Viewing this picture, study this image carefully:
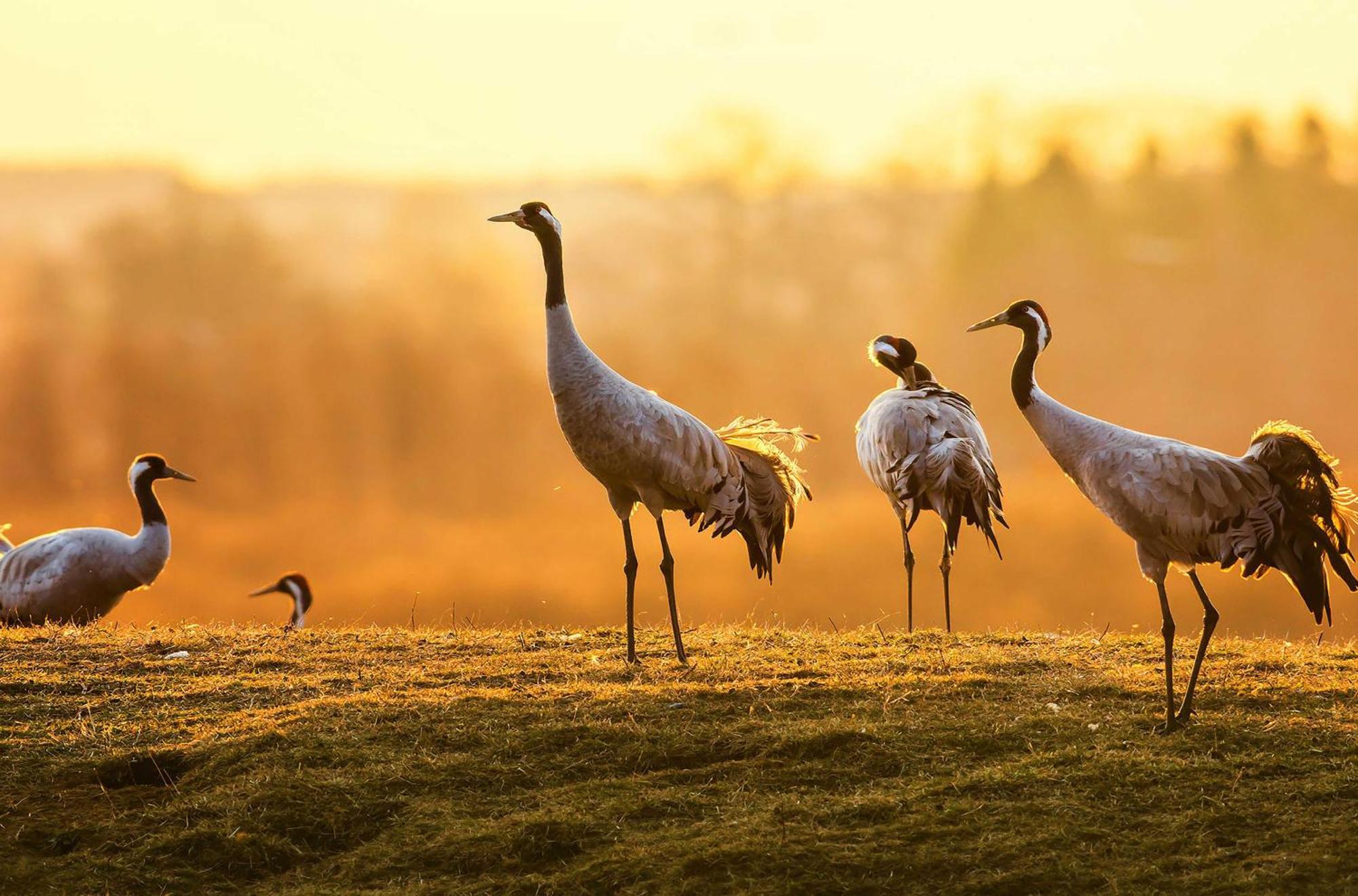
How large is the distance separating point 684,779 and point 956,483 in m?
5.10

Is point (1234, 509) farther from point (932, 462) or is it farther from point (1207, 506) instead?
point (932, 462)

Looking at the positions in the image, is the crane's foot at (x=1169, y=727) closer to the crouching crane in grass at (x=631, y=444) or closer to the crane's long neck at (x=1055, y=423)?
the crane's long neck at (x=1055, y=423)

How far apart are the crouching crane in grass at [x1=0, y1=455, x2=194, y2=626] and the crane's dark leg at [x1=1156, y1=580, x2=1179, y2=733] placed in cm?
1001

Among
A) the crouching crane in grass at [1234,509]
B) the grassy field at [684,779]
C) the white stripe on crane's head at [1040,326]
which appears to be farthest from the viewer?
the white stripe on crane's head at [1040,326]

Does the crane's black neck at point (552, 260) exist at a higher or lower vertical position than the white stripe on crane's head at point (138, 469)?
higher

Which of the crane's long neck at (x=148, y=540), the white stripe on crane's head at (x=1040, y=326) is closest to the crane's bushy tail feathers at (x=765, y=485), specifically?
the white stripe on crane's head at (x=1040, y=326)

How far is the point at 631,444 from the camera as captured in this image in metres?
9.92

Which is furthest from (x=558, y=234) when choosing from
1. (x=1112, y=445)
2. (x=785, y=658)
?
(x=1112, y=445)

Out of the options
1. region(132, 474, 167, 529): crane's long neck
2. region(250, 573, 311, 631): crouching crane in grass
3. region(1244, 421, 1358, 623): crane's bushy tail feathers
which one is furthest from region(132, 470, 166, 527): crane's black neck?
region(1244, 421, 1358, 623): crane's bushy tail feathers

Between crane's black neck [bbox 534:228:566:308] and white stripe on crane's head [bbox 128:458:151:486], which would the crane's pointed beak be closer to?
crane's black neck [bbox 534:228:566:308]

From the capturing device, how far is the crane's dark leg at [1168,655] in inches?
303

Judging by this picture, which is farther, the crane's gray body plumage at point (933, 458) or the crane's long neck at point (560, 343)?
the crane's gray body plumage at point (933, 458)

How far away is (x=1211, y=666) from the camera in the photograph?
9.41 metres

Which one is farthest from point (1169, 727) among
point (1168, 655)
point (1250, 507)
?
point (1250, 507)
